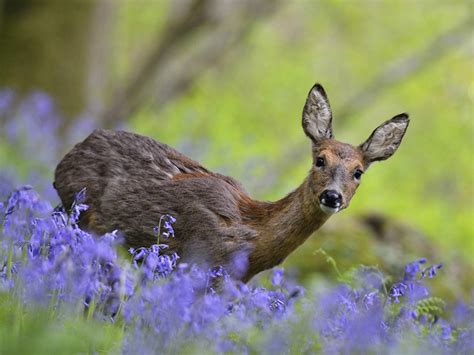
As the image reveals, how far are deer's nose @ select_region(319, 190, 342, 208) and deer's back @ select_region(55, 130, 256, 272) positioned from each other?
18.6 inches

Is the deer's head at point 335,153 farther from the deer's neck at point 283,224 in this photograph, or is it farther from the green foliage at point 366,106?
the green foliage at point 366,106

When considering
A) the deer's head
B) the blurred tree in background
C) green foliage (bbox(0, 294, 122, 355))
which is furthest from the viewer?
the blurred tree in background

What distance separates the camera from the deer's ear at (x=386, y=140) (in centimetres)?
626

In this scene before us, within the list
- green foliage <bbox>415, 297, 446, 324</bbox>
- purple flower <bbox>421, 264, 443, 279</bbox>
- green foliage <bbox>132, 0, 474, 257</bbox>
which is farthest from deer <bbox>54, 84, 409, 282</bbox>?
green foliage <bbox>132, 0, 474, 257</bbox>

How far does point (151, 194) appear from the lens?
6.06 metres

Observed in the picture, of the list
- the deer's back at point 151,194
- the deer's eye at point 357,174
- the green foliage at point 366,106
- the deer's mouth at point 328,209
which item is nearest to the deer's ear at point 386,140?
the deer's eye at point 357,174

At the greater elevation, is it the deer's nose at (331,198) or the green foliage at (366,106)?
the green foliage at (366,106)

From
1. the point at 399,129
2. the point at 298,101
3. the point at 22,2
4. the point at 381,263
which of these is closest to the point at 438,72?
the point at 298,101

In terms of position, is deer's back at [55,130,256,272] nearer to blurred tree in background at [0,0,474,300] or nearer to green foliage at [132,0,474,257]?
blurred tree in background at [0,0,474,300]

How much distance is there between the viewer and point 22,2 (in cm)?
1386

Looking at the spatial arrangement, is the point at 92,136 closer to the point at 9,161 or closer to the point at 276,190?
the point at 9,161

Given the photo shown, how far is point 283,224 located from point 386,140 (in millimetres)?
947

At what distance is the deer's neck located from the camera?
19.2ft

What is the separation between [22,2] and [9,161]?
4167 mm
